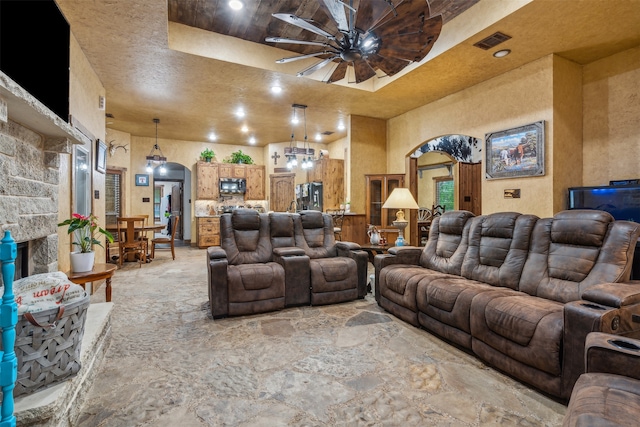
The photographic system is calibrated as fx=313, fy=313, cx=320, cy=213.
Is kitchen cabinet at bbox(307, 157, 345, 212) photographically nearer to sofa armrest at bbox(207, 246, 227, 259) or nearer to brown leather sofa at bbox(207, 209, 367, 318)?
brown leather sofa at bbox(207, 209, 367, 318)

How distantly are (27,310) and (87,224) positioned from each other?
174 centimetres

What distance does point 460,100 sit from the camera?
17.0 feet

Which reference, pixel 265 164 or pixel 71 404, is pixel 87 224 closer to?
pixel 71 404

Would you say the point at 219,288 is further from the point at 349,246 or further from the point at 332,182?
the point at 332,182

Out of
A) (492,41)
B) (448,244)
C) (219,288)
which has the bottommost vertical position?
(219,288)

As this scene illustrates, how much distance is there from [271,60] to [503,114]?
3396 mm

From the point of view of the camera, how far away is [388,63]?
10.1 feet

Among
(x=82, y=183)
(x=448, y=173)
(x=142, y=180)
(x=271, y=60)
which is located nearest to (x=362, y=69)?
(x=271, y=60)

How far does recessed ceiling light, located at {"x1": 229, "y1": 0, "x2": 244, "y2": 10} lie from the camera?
334 centimetres

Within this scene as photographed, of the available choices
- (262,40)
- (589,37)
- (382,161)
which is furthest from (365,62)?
(382,161)

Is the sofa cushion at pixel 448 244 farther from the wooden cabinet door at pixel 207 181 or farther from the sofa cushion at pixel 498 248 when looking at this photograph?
the wooden cabinet door at pixel 207 181

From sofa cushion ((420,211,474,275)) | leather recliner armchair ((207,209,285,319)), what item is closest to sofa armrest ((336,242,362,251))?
sofa cushion ((420,211,474,275))

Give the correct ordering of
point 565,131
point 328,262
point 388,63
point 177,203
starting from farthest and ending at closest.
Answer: point 177,203
point 565,131
point 328,262
point 388,63

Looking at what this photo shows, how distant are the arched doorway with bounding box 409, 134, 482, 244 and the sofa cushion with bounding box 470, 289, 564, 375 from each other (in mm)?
3979
